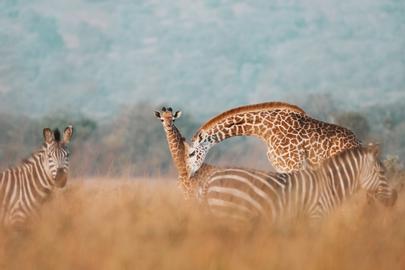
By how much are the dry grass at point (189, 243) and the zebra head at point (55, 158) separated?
0.36 meters

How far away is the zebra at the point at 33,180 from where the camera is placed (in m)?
7.49

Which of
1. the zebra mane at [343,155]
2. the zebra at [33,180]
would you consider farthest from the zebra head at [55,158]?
the zebra mane at [343,155]

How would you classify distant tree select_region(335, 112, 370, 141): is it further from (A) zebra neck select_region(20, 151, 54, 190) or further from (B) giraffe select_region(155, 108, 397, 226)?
(A) zebra neck select_region(20, 151, 54, 190)

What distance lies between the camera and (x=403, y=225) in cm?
765

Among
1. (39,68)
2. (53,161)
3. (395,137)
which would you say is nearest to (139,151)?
(395,137)

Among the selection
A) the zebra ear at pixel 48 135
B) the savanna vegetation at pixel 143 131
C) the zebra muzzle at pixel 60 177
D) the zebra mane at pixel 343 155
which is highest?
the savanna vegetation at pixel 143 131

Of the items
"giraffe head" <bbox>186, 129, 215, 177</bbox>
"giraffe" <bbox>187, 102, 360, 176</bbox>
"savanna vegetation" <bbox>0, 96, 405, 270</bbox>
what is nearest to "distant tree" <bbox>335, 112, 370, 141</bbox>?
"giraffe" <bbox>187, 102, 360, 176</bbox>

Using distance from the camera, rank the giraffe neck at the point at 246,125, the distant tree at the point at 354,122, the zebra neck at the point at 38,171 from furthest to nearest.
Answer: the distant tree at the point at 354,122
the giraffe neck at the point at 246,125
the zebra neck at the point at 38,171

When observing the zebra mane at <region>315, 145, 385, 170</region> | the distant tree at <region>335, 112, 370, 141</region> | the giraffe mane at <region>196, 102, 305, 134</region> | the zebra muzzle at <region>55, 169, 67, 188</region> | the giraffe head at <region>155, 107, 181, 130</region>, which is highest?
the distant tree at <region>335, 112, 370, 141</region>

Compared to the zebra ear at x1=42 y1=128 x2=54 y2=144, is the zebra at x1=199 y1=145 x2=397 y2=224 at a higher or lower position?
lower

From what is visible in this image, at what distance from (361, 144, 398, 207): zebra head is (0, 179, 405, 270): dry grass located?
22 cm

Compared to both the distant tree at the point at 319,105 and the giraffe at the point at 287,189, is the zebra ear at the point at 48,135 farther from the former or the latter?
the distant tree at the point at 319,105

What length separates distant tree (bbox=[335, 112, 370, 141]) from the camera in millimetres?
28094

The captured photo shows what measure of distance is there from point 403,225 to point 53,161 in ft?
10.3
